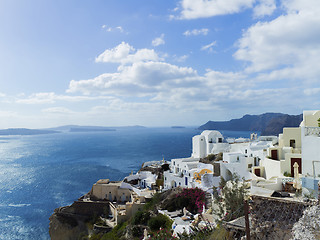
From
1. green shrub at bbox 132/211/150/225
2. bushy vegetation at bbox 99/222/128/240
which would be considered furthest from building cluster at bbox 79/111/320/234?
green shrub at bbox 132/211/150/225

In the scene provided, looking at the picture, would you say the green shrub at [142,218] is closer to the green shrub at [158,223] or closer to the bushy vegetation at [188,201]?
the green shrub at [158,223]

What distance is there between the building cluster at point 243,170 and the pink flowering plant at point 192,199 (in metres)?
0.77

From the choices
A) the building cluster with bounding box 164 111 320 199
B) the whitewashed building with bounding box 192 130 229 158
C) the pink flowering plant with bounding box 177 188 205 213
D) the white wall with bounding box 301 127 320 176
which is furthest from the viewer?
the whitewashed building with bounding box 192 130 229 158

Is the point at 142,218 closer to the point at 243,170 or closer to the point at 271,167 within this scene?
the point at 243,170

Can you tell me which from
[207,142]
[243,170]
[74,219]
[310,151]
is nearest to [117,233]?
[74,219]

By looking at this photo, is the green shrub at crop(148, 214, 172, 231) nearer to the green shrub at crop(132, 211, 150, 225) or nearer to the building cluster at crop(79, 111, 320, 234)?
the green shrub at crop(132, 211, 150, 225)

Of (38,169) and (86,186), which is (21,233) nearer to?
(86,186)

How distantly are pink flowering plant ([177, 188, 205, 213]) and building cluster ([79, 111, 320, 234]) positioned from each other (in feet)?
2.52

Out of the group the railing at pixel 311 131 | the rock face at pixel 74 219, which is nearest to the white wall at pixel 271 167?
the railing at pixel 311 131

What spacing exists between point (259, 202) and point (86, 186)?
42.7m

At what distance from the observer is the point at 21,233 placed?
94.4ft

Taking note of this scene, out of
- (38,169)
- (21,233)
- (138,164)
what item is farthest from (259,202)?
(38,169)

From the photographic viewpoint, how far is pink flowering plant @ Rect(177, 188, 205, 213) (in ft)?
62.7

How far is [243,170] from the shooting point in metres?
21.6
